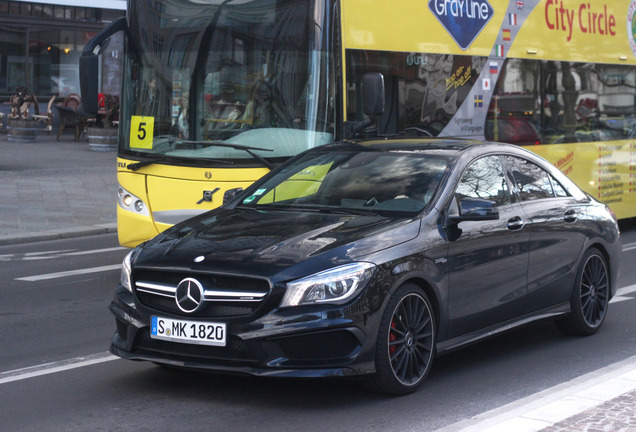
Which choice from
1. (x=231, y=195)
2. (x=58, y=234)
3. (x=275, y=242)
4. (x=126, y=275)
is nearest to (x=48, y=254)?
(x=58, y=234)

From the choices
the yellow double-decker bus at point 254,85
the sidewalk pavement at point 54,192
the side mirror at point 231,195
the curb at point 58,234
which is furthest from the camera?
the sidewalk pavement at point 54,192

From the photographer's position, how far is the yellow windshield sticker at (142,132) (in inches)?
424

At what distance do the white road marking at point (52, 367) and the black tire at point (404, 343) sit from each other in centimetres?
210

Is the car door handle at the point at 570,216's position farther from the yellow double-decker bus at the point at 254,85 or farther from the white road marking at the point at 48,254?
the white road marking at the point at 48,254

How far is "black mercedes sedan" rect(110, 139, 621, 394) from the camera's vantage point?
5758 mm

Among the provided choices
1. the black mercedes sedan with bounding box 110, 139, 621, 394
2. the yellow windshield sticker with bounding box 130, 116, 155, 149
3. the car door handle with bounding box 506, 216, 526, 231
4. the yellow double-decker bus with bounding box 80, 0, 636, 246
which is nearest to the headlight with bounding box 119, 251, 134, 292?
the black mercedes sedan with bounding box 110, 139, 621, 394

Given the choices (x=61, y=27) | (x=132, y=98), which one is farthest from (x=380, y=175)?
(x=61, y=27)

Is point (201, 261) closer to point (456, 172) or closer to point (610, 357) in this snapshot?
point (456, 172)

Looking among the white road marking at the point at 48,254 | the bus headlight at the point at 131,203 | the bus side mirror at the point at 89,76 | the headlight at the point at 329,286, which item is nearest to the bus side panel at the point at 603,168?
the bus headlight at the point at 131,203

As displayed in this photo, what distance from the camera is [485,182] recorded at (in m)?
7.25

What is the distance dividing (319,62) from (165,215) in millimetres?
2096

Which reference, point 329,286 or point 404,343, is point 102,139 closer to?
point 404,343

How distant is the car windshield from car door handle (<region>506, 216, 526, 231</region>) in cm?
60

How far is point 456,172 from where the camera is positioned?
22.9ft
